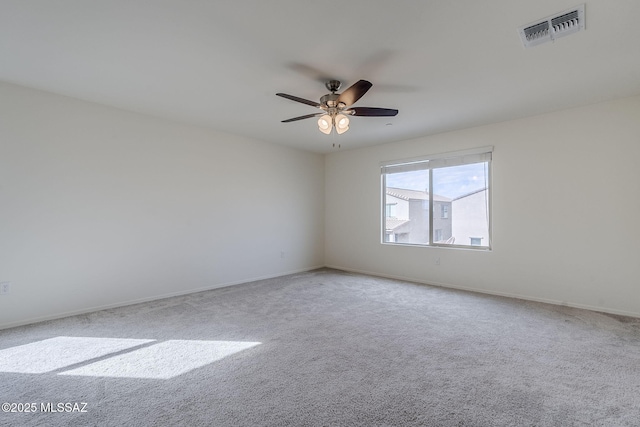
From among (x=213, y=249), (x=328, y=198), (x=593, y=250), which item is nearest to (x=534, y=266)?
(x=593, y=250)

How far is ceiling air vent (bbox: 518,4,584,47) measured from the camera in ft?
6.32

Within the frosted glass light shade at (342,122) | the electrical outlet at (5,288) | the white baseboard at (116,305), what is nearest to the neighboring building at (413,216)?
the white baseboard at (116,305)

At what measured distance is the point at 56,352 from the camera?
7.86 feet

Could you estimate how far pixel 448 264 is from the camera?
4586 millimetres

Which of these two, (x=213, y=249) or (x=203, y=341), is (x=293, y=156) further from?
(x=203, y=341)

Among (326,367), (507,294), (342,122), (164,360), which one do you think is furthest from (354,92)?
(507,294)

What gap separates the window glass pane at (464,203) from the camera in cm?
434

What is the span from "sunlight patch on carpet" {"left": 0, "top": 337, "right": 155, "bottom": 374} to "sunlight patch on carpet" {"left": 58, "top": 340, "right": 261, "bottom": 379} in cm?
18

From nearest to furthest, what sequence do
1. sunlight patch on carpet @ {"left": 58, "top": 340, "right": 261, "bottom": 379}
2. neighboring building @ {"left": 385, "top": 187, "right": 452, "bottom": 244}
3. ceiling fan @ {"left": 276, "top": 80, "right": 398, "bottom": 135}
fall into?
sunlight patch on carpet @ {"left": 58, "top": 340, "right": 261, "bottom": 379}, ceiling fan @ {"left": 276, "top": 80, "right": 398, "bottom": 135}, neighboring building @ {"left": 385, "top": 187, "right": 452, "bottom": 244}

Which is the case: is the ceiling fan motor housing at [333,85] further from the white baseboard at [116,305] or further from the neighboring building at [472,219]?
the white baseboard at [116,305]

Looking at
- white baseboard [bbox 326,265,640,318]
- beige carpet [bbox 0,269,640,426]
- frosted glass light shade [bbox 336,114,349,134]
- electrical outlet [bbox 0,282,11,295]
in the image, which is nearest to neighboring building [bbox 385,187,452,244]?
white baseboard [bbox 326,265,640,318]

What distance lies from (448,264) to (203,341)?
3.63 metres

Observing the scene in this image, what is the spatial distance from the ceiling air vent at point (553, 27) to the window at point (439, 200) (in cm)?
222

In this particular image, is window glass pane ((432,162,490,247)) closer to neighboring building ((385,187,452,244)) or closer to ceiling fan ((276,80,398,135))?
neighboring building ((385,187,452,244))
